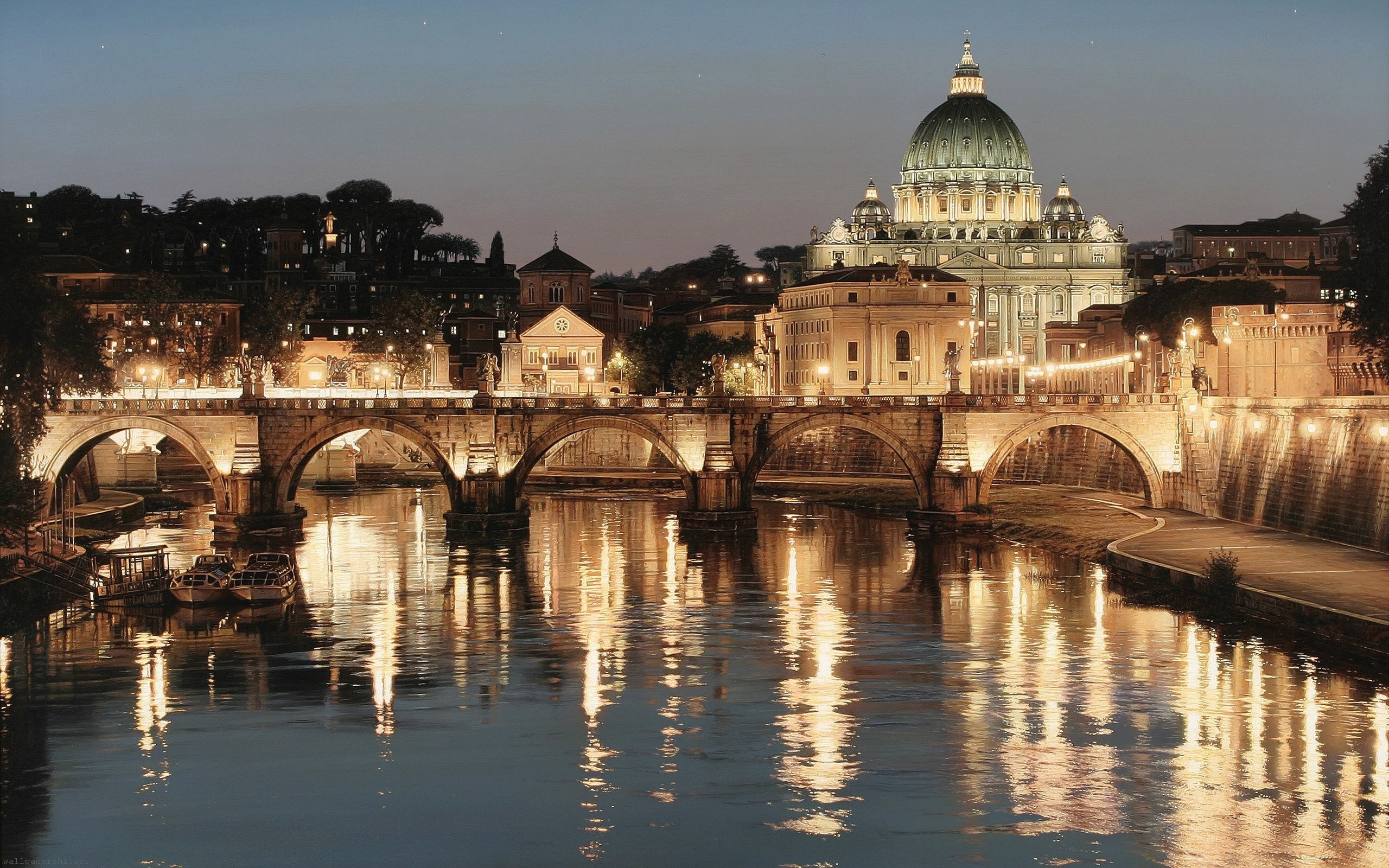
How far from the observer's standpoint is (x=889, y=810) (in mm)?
31547

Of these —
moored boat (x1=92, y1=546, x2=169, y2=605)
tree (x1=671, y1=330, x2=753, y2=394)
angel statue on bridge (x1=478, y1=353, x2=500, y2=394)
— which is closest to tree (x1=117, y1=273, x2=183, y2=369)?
angel statue on bridge (x1=478, y1=353, x2=500, y2=394)

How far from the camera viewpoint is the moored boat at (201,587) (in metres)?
52.2

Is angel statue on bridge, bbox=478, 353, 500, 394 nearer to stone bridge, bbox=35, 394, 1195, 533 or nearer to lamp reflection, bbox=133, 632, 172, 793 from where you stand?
stone bridge, bbox=35, 394, 1195, 533

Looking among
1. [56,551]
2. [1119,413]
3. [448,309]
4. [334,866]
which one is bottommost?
[334,866]

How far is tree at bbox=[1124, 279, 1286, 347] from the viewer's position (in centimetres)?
9331

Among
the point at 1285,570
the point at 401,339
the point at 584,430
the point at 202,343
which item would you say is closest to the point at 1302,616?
the point at 1285,570

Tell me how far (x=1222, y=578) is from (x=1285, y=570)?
7.91 feet

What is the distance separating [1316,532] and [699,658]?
21.6 m

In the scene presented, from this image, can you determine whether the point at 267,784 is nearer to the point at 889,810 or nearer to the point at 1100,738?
the point at 889,810

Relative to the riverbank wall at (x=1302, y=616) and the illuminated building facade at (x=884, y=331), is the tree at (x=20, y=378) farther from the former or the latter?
the illuminated building facade at (x=884, y=331)

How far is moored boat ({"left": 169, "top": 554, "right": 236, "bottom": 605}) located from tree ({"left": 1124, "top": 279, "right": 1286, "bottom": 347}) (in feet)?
175

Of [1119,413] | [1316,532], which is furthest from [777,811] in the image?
[1119,413]

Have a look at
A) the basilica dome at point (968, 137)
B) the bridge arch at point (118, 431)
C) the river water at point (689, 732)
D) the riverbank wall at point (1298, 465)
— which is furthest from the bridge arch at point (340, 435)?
the basilica dome at point (968, 137)

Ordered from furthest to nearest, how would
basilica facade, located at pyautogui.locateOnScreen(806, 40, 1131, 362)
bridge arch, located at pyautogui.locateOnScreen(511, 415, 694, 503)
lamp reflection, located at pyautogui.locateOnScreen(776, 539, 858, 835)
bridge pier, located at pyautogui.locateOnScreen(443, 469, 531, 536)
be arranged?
1. basilica facade, located at pyautogui.locateOnScreen(806, 40, 1131, 362)
2. bridge arch, located at pyautogui.locateOnScreen(511, 415, 694, 503)
3. bridge pier, located at pyautogui.locateOnScreen(443, 469, 531, 536)
4. lamp reflection, located at pyautogui.locateOnScreen(776, 539, 858, 835)
